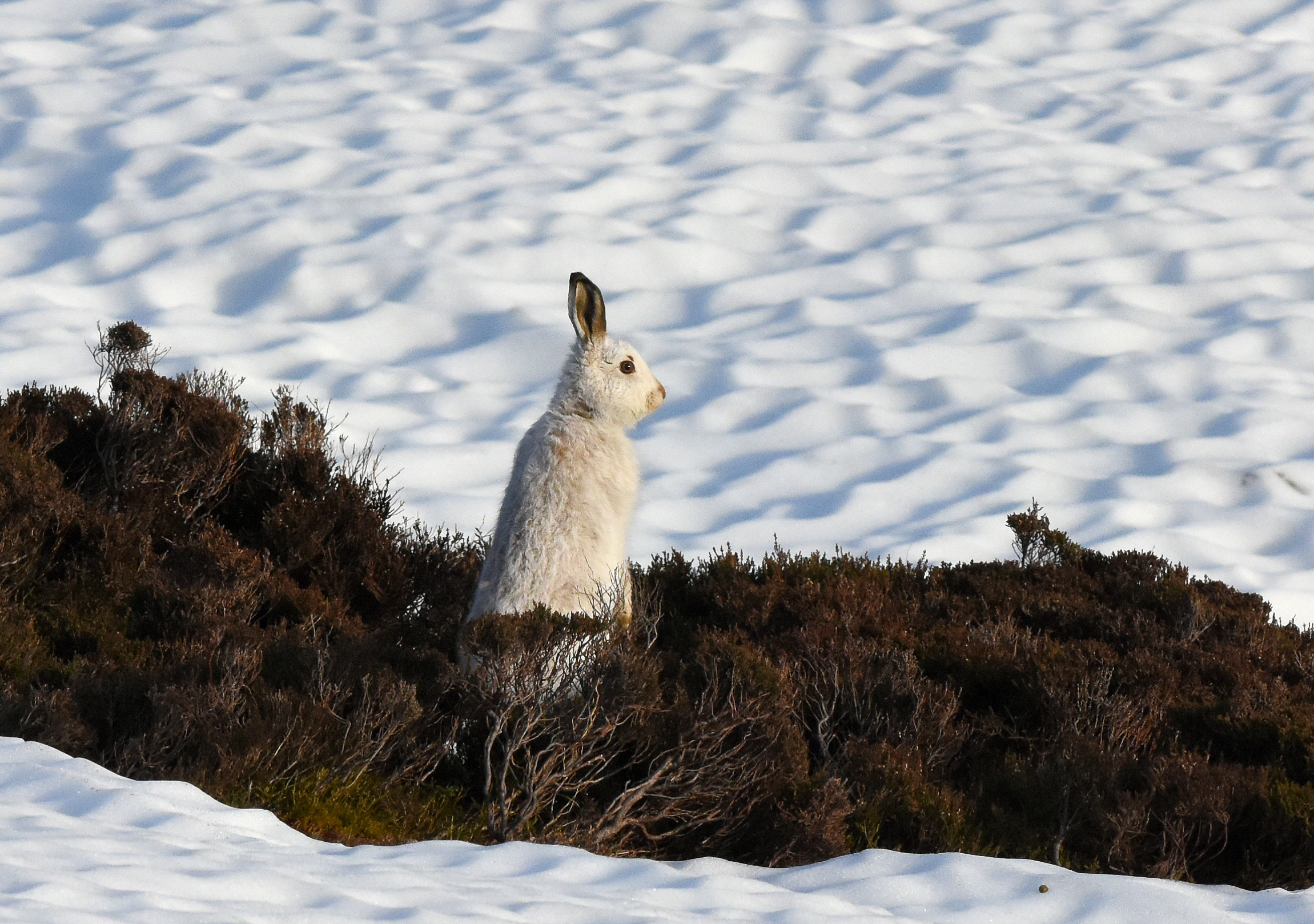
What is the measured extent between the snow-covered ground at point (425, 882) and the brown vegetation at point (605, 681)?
0.38 metres

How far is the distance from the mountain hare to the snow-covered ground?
1536 mm

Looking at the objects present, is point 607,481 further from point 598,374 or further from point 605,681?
point 605,681

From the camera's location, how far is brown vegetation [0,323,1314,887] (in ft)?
18.6

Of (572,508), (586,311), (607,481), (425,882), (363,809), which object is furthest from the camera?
(586,311)

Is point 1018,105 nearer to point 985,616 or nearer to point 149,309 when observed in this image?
point 149,309

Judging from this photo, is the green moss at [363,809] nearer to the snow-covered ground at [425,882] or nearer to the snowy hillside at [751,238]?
the snow-covered ground at [425,882]

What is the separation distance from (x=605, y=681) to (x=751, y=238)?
16097 millimetres

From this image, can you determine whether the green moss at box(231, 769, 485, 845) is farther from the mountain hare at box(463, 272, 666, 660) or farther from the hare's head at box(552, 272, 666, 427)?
the hare's head at box(552, 272, 666, 427)

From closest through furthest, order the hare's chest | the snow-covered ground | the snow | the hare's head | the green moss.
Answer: the snow-covered ground < the green moss < the hare's chest < the hare's head < the snow

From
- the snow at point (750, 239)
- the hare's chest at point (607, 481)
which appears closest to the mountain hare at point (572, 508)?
the hare's chest at point (607, 481)

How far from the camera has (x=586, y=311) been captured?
7.68m

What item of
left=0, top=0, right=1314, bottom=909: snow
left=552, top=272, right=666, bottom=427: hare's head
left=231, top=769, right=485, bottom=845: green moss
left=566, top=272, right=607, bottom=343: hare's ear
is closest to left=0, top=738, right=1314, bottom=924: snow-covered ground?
left=231, top=769, right=485, bottom=845: green moss

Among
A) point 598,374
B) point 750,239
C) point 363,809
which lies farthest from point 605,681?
point 750,239

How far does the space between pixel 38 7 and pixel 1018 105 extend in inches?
642
